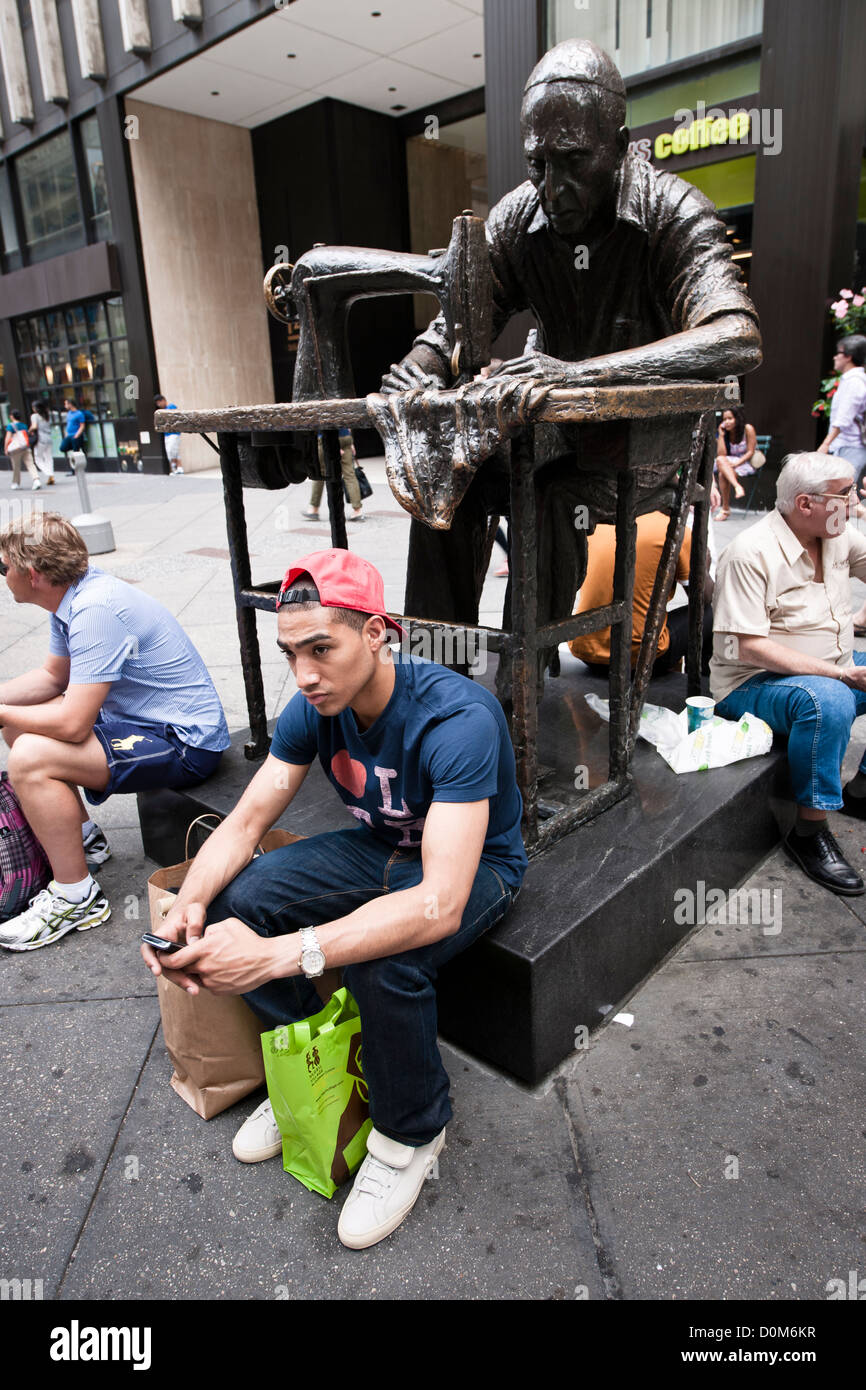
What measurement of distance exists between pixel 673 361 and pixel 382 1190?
1.98 metres

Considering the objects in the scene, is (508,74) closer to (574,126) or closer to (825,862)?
(574,126)

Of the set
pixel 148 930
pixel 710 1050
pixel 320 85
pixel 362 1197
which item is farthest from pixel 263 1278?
pixel 320 85

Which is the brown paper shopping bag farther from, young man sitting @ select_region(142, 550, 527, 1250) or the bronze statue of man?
the bronze statue of man

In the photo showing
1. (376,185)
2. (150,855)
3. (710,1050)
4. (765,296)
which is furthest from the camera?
(376,185)

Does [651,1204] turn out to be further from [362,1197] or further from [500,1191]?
[362,1197]

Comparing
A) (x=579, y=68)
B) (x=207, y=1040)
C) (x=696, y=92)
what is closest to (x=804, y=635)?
(x=579, y=68)

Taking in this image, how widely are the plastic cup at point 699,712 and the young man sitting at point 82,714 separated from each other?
161 cm

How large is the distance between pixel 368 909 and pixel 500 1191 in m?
0.70

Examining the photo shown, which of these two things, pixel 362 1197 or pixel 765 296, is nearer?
pixel 362 1197

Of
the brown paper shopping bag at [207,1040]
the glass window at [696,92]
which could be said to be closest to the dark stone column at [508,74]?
the glass window at [696,92]

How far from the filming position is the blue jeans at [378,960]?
173cm

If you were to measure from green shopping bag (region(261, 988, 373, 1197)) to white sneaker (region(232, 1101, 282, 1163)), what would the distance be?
A: 0.19 ft

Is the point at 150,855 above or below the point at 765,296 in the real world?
below
